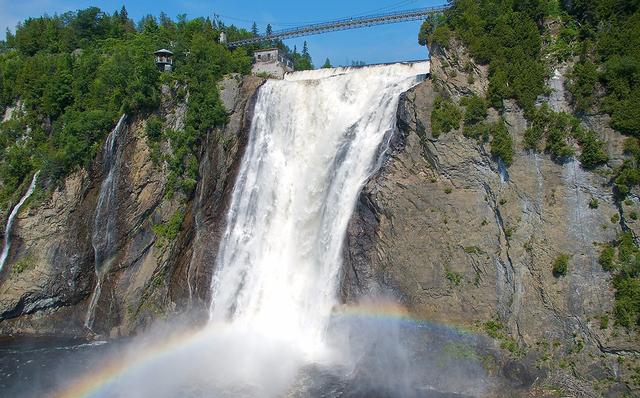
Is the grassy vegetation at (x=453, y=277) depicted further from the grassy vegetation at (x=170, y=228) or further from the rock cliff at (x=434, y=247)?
the grassy vegetation at (x=170, y=228)

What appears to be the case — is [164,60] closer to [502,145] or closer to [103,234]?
[103,234]

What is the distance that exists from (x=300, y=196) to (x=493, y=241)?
11.2 metres

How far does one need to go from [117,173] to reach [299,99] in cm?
1232

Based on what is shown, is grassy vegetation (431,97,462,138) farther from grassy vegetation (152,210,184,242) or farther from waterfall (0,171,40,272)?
waterfall (0,171,40,272)

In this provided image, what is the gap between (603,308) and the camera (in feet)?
70.7

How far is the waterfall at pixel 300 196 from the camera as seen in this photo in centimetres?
2736

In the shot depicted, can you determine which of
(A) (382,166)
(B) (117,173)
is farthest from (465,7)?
(B) (117,173)

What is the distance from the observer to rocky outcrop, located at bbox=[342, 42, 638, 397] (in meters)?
21.7

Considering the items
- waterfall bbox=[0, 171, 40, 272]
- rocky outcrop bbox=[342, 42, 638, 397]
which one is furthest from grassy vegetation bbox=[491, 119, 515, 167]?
waterfall bbox=[0, 171, 40, 272]

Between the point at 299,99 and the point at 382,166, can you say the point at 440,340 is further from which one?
the point at 299,99

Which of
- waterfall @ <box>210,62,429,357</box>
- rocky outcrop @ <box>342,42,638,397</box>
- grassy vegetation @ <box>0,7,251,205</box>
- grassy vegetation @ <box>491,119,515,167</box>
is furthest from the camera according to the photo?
grassy vegetation @ <box>0,7,251,205</box>

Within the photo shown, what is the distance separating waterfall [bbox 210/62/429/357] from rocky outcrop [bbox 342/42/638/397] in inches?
74.8

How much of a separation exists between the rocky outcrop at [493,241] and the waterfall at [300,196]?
190 cm

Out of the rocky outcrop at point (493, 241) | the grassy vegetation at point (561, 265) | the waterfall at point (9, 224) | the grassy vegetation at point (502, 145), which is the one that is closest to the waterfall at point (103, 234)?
the waterfall at point (9, 224)
